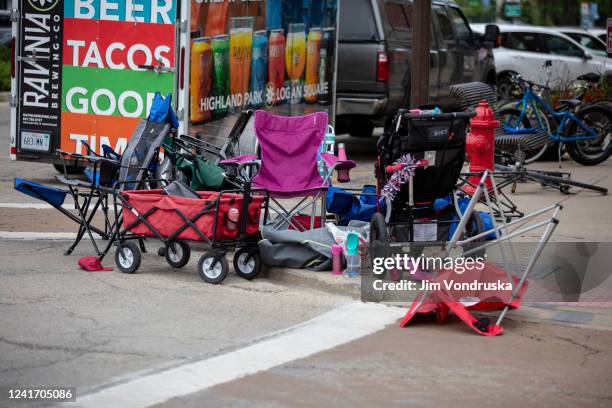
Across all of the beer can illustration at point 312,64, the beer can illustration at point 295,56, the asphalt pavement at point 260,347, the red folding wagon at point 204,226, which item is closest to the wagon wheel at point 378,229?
the asphalt pavement at point 260,347

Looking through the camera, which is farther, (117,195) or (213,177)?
(213,177)

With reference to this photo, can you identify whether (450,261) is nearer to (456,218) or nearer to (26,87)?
(456,218)

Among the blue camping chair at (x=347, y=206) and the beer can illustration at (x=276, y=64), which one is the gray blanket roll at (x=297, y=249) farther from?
the beer can illustration at (x=276, y=64)

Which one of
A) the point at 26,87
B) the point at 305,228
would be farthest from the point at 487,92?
the point at 26,87

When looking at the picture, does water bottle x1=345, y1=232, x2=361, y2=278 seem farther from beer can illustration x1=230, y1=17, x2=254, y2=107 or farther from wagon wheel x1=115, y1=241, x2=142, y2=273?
beer can illustration x1=230, y1=17, x2=254, y2=107

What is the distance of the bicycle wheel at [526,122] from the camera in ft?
48.0

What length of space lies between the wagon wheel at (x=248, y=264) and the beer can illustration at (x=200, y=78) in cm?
Answer: 361

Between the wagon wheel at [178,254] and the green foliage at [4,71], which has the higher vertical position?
the green foliage at [4,71]

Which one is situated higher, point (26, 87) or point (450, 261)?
point (26, 87)

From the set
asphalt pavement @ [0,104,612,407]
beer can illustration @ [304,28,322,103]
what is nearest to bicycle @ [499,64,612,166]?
beer can illustration @ [304,28,322,103]

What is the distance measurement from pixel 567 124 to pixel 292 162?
6.28 m

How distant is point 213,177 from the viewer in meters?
9.46

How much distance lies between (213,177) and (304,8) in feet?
18.2

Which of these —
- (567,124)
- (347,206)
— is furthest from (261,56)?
(347,206)
